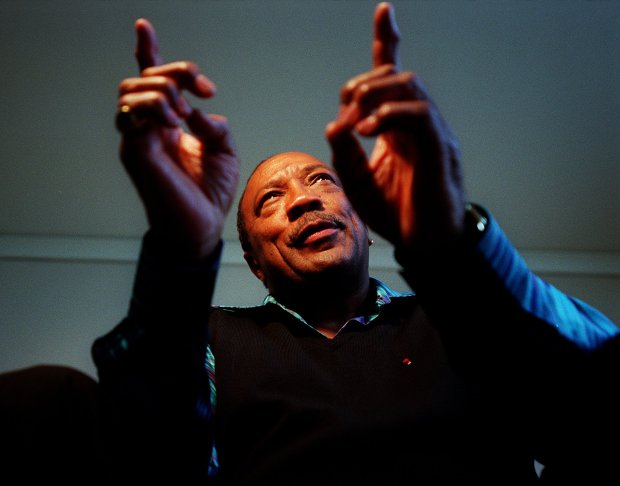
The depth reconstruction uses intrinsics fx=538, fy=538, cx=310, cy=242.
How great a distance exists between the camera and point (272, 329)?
38.1 inches

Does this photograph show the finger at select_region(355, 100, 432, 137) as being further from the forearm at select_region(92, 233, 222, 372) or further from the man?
the forearm at select_region(92, 233, 222, 372)

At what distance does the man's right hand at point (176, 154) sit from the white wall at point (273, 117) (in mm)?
854

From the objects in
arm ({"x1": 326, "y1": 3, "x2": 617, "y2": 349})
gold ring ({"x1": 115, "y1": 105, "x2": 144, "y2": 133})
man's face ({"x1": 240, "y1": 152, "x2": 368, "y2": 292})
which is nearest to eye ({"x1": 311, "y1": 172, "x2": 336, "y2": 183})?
man's face ({"x1": 240, "y1": 152, "x2": 368, "y2": 292})

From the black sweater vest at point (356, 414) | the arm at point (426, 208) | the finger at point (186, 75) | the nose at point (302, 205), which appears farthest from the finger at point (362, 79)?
the nose at point (302, 205)

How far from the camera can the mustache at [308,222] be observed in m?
1.05

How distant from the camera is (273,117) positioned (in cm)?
171

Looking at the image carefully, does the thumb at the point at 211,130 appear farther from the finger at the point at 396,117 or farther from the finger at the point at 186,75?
the finger at the point at 396,117

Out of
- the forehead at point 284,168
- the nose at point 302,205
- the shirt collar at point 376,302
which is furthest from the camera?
the forehead at point 284,168

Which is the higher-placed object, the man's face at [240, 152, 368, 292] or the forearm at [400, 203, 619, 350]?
the forearm at [400, 203, 619, 350]

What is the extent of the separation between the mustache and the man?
27 cm

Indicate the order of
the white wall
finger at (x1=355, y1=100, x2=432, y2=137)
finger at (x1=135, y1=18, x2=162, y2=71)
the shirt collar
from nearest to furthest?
finger at (x1=355, y1=100, x2=432, y2=137) → finger at (x1=135, y1=18, x2=162, y2=71) → the shirt collar → the white wall

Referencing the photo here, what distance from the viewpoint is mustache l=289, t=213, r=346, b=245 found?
41.5 inches

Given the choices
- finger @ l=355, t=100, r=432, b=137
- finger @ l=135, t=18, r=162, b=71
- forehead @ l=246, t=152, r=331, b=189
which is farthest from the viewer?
forehead @ l=246, t=152, r=331, b=189

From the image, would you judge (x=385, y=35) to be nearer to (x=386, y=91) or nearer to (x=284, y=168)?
(x=386, y=91)
